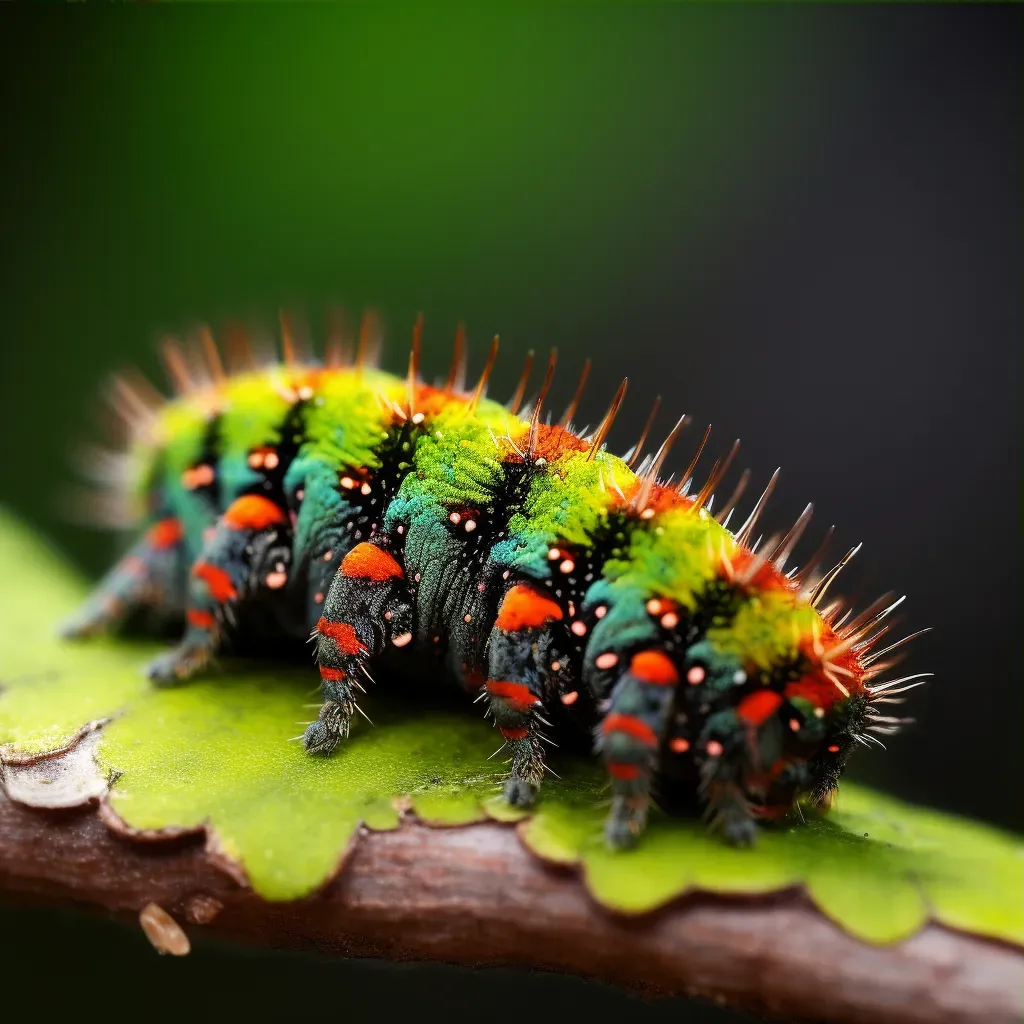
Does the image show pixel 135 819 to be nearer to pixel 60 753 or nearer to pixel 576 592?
pixel 60 753

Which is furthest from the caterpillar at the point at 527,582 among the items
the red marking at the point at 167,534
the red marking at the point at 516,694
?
the red marking at the point at 167,534

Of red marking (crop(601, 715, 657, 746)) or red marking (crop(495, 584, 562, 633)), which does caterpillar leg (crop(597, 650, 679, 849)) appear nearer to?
red marking (crop(601, 715, 657, 746))

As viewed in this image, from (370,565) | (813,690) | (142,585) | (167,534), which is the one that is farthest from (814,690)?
(142,585)


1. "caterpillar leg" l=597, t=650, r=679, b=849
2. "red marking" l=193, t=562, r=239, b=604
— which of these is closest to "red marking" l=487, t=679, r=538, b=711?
"caterpillar leg" l=597, t=650, r=679, b=849

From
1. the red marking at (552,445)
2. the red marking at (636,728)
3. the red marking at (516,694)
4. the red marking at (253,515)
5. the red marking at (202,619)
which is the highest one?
the red marking at (552,445)

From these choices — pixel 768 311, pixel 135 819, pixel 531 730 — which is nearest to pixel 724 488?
pixel 531 730

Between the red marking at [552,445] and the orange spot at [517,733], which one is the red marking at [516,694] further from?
the red marking at [552,445]
